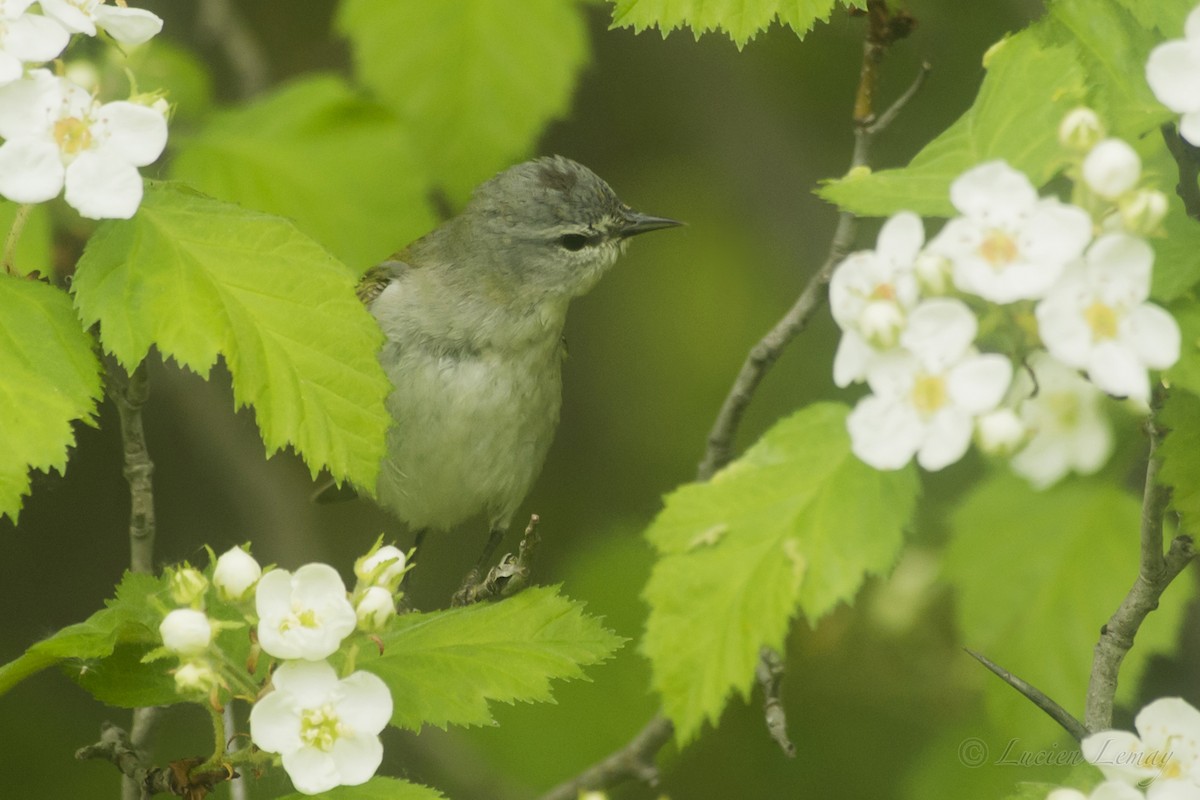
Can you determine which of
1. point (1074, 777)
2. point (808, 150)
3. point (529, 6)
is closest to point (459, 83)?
point (529, 6)

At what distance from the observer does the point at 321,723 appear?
1.82m

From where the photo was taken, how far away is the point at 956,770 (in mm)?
3668

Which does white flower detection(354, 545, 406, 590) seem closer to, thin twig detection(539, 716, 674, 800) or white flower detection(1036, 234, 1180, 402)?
white flower detection(1036, 234, 1180, 402)

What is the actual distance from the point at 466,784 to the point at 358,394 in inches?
98.3

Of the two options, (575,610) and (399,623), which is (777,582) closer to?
(575,610)

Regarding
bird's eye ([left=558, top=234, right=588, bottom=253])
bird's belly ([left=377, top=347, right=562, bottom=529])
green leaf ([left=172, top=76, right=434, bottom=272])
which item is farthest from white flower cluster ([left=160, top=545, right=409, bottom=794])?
bird's eye ([left=558, top=234, right=588, bottom=253])

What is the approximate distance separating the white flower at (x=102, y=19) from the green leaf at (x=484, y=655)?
952 mm

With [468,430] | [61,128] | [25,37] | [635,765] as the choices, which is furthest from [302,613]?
[468,430]

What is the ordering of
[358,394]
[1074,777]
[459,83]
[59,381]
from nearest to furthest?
[1074,777] → [59,381] → [358,394] → [459,83]

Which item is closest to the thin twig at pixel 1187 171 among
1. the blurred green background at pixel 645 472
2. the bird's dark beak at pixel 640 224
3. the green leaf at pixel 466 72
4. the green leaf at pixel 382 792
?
the green leaf at pixel 382 792

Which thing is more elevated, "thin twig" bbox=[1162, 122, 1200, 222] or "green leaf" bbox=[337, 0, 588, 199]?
"thin twig" bbox=[1162, 122, 1200, 222]

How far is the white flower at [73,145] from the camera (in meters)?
1.87

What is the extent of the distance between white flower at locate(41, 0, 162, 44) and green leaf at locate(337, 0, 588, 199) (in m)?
1.41

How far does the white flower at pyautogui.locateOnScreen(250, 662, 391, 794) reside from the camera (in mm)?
1812
